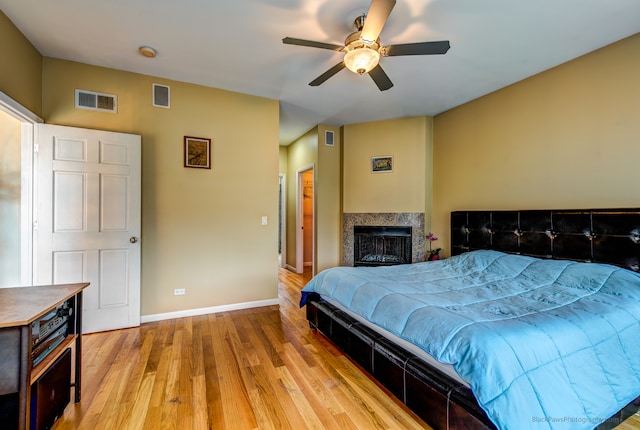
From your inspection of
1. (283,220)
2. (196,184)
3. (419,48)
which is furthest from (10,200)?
(283,220)

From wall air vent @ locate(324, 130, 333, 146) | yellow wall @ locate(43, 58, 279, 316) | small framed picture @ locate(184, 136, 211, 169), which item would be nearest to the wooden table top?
yellow wall @ locate(43, 58, 279, 316)

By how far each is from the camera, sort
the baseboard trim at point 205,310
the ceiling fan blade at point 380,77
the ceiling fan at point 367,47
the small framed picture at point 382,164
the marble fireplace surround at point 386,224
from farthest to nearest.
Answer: the small framed picture at point 382,164
the marble fireplace surround at point 386,224
the baseboard trim at point 205,310
the ceiling fan blade at point 380,77
the ceiling fan at point 367,47

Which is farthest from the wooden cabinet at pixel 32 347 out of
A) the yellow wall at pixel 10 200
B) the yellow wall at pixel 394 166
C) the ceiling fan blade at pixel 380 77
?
the yellow wall at pixel 394 166

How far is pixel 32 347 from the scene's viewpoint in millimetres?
1273

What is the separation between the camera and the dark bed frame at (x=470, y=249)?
1424 mm

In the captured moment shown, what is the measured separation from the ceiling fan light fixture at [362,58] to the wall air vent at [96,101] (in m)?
2.53

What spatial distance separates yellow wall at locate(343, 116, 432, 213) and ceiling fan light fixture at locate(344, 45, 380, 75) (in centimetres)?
238

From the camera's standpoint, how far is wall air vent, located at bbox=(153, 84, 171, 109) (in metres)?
3.14

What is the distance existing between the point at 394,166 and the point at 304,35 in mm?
2544

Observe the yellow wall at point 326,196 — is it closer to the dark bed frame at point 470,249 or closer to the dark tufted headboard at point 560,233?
the dark bed frame at point 470,249

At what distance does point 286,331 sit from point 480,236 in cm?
251

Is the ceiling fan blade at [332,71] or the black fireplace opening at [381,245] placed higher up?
the ceiling fan blade at [332,71]

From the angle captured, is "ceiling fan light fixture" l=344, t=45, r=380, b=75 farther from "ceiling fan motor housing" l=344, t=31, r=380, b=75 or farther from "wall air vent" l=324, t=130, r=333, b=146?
"wall air vent" l=324, t=130, r=333, b=146

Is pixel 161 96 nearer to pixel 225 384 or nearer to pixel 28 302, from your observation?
pixel 28 302
